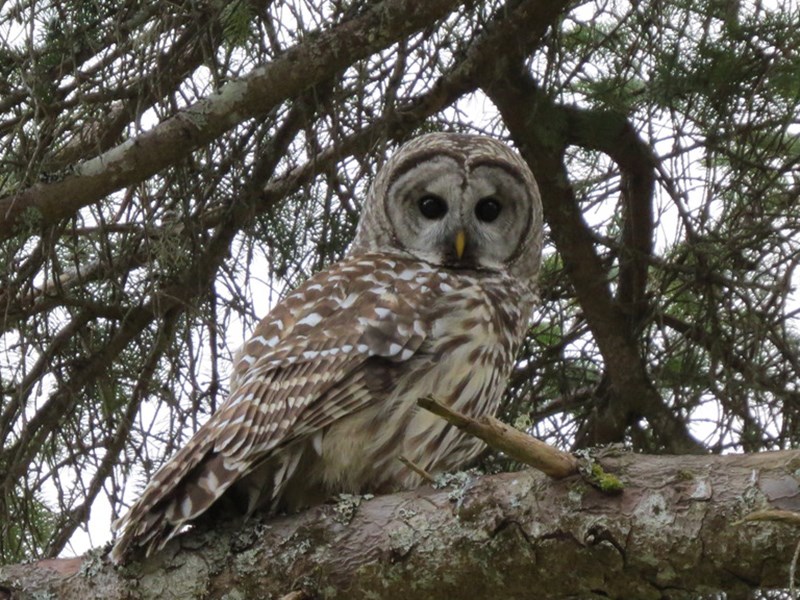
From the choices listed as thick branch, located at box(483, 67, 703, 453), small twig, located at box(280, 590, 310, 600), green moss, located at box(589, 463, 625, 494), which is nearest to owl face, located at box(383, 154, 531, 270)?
thick branch, located at box(483, 67, 703, 453)

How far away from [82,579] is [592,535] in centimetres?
113

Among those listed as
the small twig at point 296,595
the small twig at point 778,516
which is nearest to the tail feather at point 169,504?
the small twig at point 296,595

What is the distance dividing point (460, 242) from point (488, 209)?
11.0 inches

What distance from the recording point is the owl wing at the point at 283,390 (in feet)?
8.96

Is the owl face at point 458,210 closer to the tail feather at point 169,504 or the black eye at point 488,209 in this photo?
the black eye at point 488,209

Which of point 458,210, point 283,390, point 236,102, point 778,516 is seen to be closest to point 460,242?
point 458,210

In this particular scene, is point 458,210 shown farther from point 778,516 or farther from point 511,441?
point 778,516

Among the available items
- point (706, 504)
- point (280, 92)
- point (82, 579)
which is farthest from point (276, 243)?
point (706, 504)

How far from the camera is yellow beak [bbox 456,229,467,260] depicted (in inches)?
152

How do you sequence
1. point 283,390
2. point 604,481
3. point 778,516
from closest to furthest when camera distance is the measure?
point 778,516 → point 604,481 → point 283,390

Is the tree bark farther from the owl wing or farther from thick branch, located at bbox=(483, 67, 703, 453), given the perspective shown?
thick branch, located at bbox=(483, 67, 703, 453)

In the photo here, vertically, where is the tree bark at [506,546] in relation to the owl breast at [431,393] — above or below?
below

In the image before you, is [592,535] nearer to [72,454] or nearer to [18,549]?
[72,454]

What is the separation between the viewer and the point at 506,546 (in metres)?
2.40
